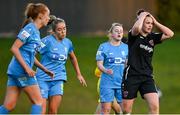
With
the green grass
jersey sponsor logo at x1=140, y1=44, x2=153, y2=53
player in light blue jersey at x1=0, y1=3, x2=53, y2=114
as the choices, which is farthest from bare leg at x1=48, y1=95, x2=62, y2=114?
the green grass

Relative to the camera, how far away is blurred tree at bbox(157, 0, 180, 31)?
28.5 metres

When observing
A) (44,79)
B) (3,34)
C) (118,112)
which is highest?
(44,79)

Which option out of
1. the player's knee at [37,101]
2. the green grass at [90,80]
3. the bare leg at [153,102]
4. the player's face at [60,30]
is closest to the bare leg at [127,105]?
the bare leg at [153,102]

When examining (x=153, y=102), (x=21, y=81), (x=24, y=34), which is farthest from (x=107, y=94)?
(x=24, y=34)

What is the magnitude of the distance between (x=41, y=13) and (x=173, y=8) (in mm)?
16481

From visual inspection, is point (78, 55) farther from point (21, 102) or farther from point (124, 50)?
point (124, 50)

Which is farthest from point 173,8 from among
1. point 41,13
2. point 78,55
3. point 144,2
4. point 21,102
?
point 41,13

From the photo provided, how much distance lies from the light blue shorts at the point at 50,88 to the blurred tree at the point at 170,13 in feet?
49.5

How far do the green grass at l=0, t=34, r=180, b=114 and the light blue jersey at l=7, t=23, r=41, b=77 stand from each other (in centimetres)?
720

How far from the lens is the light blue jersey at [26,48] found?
12156mm

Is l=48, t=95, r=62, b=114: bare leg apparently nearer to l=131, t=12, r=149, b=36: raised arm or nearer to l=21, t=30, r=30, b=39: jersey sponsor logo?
l=131, t=12, r=149, b=36: raised arm

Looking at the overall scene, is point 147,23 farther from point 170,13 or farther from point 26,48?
point 170,13

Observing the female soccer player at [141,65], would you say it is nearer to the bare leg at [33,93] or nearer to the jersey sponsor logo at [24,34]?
the bare leg at [33,93]

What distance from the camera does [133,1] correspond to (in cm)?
3155
